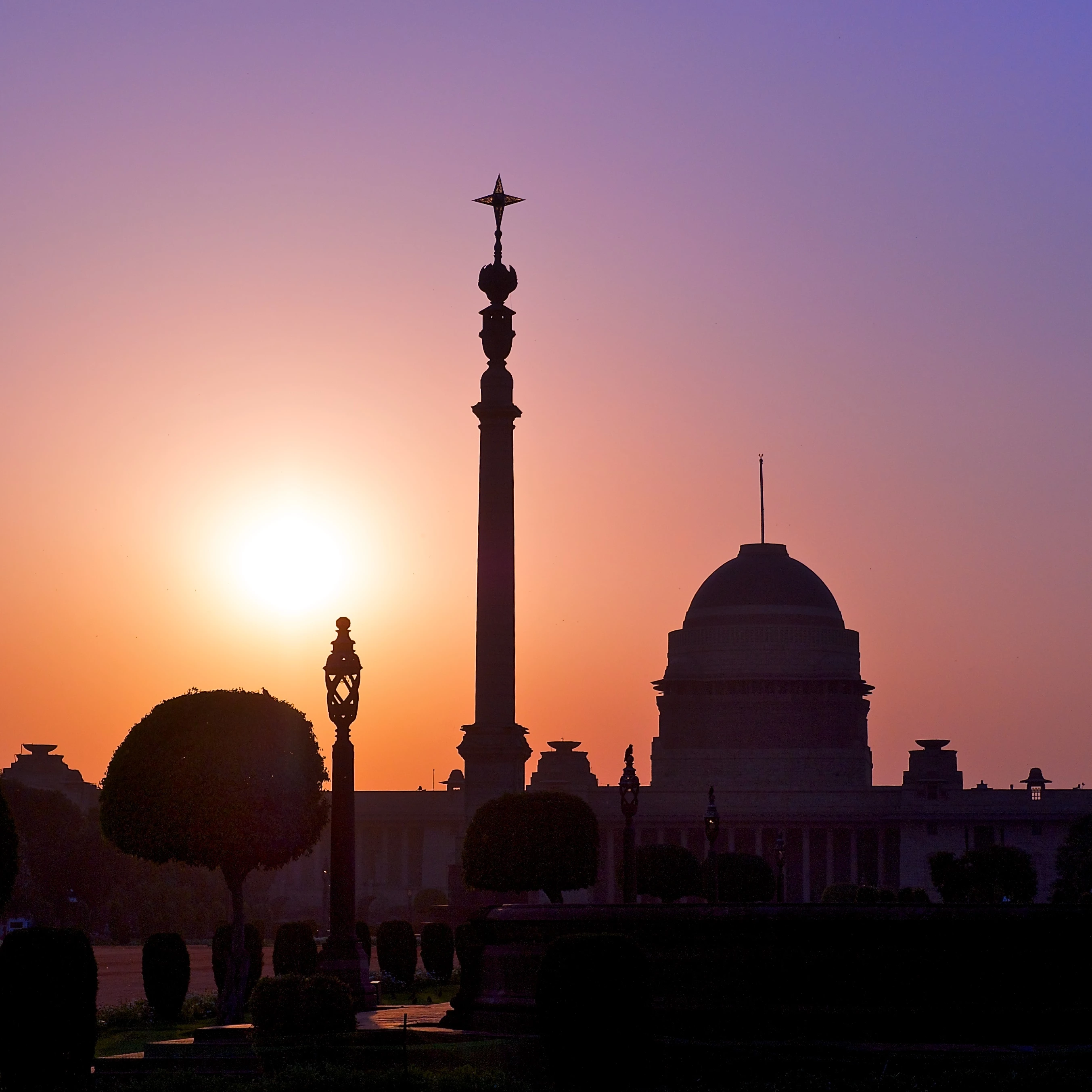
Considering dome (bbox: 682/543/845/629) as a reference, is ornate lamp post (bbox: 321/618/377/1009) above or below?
below

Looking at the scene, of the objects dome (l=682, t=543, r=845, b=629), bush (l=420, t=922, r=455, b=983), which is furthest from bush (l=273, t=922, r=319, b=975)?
dome (l=682, t=543, r=845, b=629)

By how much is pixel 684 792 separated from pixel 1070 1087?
4715 inches

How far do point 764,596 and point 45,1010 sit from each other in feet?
434

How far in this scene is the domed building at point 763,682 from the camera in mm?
153750

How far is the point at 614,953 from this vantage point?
27.4 meters

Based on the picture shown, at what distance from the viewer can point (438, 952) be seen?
58.0 m

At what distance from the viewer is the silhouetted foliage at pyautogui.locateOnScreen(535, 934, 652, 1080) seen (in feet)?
88.6

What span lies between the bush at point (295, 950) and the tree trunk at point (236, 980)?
4.99m

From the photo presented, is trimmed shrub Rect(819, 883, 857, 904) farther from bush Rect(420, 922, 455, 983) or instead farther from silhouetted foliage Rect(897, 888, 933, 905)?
bush Rect(420, 922, 455, 983)

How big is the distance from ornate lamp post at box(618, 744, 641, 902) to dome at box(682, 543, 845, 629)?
102056 millimetres

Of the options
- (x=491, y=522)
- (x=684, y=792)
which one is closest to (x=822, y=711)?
(x=684, y=792)

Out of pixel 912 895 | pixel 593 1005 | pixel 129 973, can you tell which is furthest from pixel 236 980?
pixel 912 895

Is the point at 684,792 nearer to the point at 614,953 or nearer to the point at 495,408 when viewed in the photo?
the point at 495,408

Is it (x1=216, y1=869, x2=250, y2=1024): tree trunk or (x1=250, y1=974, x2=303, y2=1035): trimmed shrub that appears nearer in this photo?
(x1=250, y1=974, x2=303, y2=1035): trimmed shrub
